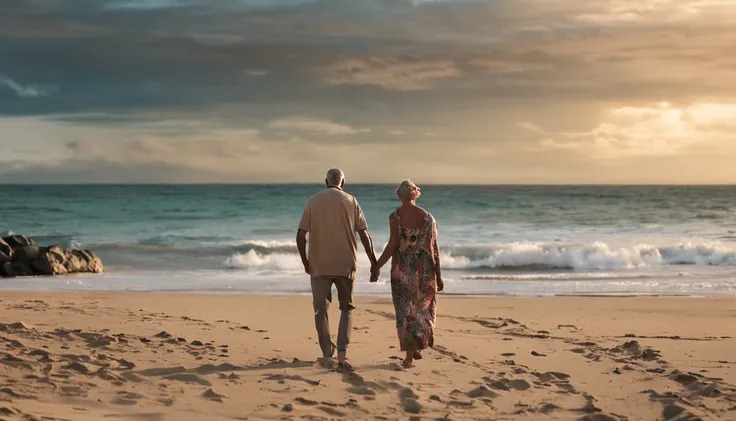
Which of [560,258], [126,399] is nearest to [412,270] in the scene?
[126,399]

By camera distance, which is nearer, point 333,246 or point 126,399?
point 126,399

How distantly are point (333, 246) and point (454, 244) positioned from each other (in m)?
22.5

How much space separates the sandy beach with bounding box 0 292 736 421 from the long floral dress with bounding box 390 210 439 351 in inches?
11.8

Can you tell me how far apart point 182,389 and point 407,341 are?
2090 mm

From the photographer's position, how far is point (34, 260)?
19.0 m

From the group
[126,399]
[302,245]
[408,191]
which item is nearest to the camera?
[126,399]

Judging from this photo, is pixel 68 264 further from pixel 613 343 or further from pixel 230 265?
pixel 613 343

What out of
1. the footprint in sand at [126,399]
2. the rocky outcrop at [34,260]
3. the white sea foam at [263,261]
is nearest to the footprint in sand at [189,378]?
the footprint in sand at [126,399]

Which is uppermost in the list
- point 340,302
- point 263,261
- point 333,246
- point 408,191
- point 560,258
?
point 408,191

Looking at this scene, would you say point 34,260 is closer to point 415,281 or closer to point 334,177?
point 334,177

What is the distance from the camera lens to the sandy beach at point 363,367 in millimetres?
5953

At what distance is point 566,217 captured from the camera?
4603 cm

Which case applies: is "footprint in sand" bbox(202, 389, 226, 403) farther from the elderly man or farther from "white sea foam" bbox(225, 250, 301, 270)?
"white sea foam" bbox(225, 250, 301, 270)

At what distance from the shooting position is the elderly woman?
7461 millimetres
